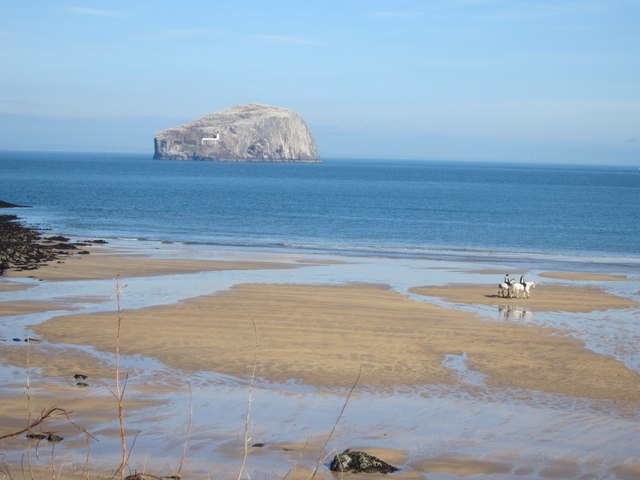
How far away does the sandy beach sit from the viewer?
10984 mm

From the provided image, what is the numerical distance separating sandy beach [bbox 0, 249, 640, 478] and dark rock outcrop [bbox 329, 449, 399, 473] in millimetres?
253

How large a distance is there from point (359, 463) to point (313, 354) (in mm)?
6804

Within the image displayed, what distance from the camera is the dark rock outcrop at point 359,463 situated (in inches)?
370

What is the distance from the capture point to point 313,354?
16.2 meters

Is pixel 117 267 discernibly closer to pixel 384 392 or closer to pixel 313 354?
pixel 313 354

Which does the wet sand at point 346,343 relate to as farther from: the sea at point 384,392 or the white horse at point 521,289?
the white horse at point 521,289

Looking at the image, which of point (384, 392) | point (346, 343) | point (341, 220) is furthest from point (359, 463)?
point (341, 220)

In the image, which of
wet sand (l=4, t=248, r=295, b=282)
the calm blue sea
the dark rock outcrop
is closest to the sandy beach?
the dark rock outcrop

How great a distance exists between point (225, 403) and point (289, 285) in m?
13.8

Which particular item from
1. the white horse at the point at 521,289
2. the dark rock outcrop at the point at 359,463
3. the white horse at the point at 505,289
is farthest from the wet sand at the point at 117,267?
the dark rock outcrop at the point at 359,463

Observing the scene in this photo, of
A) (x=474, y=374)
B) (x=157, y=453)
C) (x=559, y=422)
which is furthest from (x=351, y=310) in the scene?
(x=157, y=453)

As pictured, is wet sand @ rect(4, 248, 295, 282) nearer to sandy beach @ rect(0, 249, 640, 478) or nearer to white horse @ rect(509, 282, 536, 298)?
sandy beach @ rect(0, 249, 640, 478)

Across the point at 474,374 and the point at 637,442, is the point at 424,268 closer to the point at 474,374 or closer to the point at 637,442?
the point at 474,374

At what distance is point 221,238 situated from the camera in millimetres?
45625
